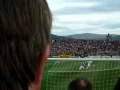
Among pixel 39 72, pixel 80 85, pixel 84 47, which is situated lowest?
pixel 84 47

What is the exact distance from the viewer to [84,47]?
55156mm

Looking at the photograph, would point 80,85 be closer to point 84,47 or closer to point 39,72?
point 39,72

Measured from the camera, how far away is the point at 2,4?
0.96m

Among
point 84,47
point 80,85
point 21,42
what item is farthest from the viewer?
point 84,47

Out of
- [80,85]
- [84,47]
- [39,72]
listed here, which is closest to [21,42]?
[39,72]

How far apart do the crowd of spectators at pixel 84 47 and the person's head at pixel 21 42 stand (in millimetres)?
47142

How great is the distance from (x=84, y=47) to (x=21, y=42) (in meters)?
54.3

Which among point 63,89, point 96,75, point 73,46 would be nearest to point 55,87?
point 63,89

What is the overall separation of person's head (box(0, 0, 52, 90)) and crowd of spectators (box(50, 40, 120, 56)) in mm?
47142

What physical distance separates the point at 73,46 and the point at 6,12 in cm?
5459

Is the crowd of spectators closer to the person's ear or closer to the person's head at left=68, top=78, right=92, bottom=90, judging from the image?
the person's head at left=68, top=78, right=92, bottom=90

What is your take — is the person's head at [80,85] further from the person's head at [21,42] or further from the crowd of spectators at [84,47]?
the crowd of spectators at [84,47]

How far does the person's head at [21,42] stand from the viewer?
942mm

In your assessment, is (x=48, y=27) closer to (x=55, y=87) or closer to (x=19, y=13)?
(x=19, y=13)
